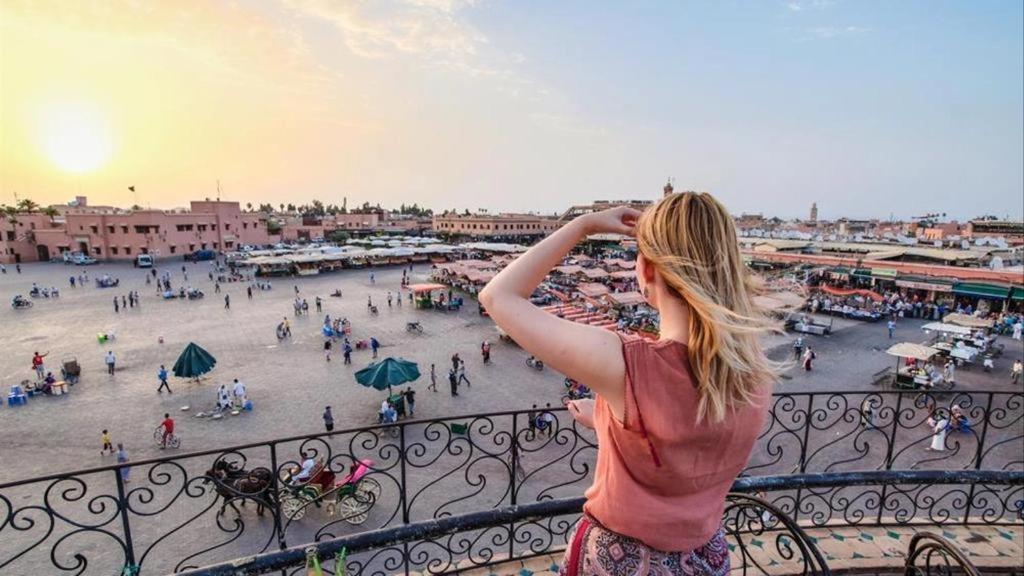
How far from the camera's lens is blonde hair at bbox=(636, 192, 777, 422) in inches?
46.9

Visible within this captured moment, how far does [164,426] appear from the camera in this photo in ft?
34.6

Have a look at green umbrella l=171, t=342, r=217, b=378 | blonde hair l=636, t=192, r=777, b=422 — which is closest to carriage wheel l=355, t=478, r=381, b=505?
blonde hair l=636, t=192, r=777, b=422

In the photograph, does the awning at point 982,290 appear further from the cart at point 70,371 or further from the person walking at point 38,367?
the person walking at point 38,367

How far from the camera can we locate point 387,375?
11688 millimetres

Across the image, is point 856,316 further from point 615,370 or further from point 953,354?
point 615,370

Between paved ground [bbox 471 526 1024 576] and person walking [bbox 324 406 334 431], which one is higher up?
paved ground [bbox 471 526 1024 576]

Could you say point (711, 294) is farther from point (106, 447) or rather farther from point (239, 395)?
point (239, 395)

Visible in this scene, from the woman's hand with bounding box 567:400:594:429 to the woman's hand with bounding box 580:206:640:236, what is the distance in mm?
596

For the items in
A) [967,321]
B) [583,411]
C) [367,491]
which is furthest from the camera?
[967,321]

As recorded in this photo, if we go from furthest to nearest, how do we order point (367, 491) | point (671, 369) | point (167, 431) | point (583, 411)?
point (167, 431), point (367, 491), point (583, 411), point (671, 369)

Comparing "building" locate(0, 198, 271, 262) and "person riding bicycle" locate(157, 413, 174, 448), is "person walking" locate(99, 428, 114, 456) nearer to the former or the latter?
"person riding bicycle" locate(157, 413, 174, 448)

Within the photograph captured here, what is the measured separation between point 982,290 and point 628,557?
1341 inches

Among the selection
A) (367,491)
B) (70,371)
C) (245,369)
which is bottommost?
(245,369)

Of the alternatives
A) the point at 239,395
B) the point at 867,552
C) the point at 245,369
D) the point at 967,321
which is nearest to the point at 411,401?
the point at 239,395
